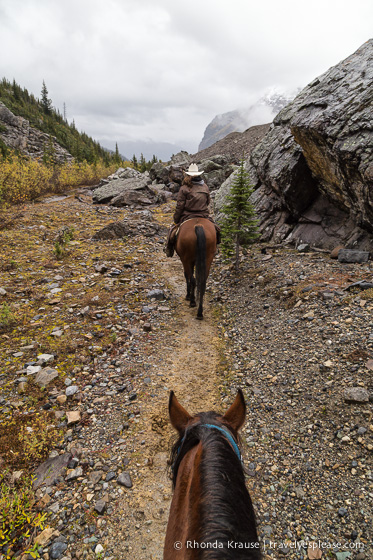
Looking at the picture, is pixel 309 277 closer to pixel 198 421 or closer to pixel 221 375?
pixel 221 375

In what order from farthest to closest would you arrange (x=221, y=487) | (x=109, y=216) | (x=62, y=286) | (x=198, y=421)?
1. (x=109, y=216)
2. (x=62, y=286)
3. (x=198, y=421)
4. (x=221, y=487)

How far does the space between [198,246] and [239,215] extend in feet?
8.97

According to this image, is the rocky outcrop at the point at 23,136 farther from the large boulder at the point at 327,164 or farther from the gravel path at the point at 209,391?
the gravel path at the point at 209,391

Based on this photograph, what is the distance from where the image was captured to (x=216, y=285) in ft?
29.7

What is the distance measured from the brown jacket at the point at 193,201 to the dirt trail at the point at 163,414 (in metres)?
2.58

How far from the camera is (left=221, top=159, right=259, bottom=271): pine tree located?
843cm

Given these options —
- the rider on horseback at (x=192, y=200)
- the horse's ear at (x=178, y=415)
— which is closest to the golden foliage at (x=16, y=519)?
the horse's ear at (x=178, y=415)

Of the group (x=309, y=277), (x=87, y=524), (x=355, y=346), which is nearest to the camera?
(x=87, y=524)

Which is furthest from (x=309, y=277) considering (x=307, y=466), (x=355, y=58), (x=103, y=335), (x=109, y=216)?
(x=109, y=216)

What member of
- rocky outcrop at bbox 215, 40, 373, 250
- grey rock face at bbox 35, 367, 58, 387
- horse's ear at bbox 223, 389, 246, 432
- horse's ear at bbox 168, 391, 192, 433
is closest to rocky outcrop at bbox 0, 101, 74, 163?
rocky outcrop at bbox 215, 40, 373, 250

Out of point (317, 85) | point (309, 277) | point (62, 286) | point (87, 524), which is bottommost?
point (87, 524)

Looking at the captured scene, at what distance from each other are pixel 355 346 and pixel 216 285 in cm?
506

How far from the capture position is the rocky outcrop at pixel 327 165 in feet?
22.5

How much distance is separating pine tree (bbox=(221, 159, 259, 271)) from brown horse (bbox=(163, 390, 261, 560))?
295 inches
